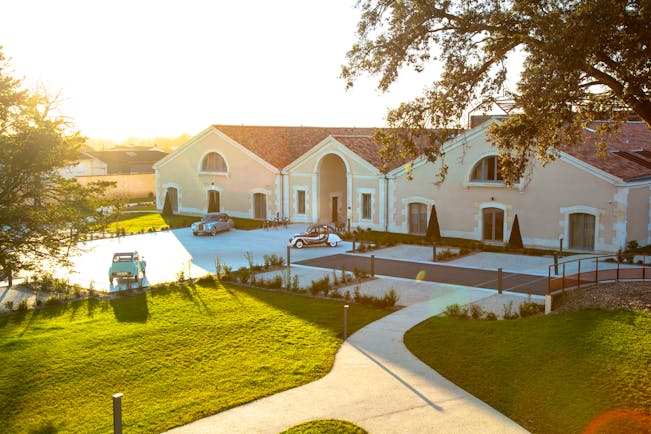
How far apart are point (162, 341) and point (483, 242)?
23.9 meters

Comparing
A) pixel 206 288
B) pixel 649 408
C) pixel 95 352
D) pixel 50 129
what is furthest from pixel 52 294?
pixel 649 408

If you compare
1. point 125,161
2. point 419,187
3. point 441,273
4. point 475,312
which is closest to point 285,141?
point 419,187

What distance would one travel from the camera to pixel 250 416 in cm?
1290

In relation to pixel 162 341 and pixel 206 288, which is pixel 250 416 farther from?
pixel 206 288

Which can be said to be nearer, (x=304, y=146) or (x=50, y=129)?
(x=50, y=129)

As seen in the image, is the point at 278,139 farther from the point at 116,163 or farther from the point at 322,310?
the point at 116,163

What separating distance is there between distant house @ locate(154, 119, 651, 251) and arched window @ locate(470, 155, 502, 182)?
60mm

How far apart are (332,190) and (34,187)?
29560mm

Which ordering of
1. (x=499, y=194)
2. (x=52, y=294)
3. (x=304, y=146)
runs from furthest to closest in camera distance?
(x=304, y=146) → (x=499, y=194) → (x=52, y=294)

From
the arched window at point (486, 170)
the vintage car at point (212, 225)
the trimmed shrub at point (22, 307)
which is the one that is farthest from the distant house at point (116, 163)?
the trimmed shrub at point (22, 307)

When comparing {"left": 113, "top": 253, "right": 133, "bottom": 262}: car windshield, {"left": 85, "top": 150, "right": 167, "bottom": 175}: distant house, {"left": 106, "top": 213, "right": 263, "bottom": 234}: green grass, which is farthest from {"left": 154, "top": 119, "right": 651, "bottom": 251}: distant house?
{"left": 85, "top": 150, "right": 167, "bottom": 175}: distant house

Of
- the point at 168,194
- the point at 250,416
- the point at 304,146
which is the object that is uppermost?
the point at 304,146

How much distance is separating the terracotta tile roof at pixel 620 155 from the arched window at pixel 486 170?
4.23m

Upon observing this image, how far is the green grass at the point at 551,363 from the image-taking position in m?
12.7
